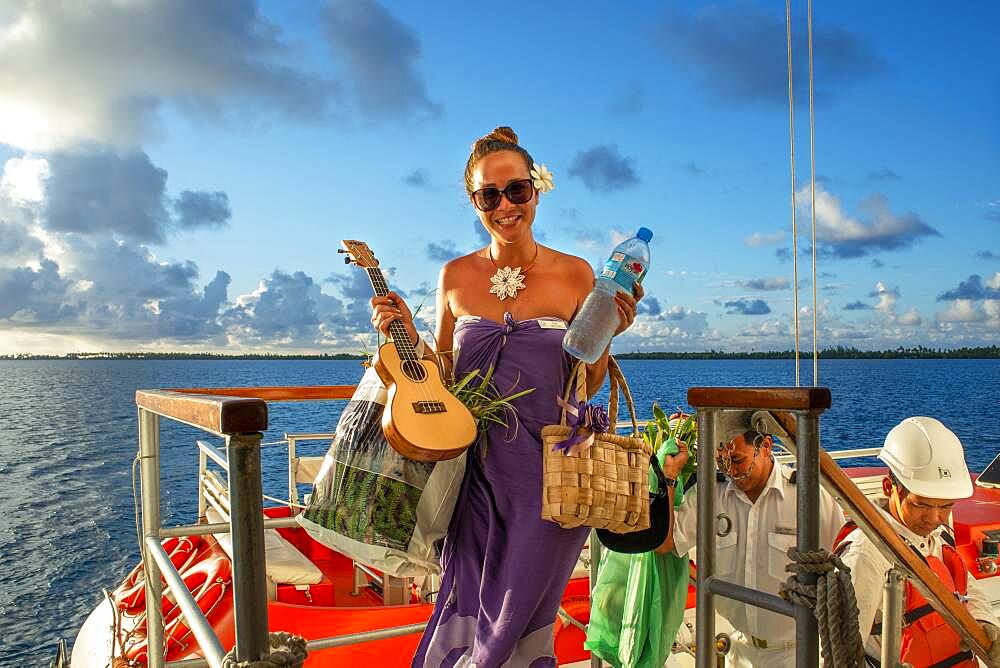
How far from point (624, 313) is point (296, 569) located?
3.54 meters

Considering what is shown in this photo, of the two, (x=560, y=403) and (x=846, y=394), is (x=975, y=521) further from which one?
(x=846, y=394)

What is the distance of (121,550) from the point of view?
20.9m

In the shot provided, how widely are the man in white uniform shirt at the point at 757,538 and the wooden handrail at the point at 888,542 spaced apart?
0.54m

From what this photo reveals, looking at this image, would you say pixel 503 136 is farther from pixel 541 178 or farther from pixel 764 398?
pixel 764 398

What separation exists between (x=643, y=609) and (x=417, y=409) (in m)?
0.90

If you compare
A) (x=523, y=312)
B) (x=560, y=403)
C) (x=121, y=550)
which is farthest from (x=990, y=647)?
(x=121, y=550)

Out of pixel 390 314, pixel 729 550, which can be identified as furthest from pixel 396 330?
pixel 729 550

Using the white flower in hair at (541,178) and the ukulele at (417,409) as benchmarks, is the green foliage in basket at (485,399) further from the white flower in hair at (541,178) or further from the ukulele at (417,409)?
the white flower in hair at (541,178)

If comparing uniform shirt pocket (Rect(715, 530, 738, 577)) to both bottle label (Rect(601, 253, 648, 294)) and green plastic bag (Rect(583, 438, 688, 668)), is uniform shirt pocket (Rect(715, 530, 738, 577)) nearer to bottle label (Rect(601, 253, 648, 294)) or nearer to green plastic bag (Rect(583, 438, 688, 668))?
green plastic bag (Rect(583, 438, 688, 668))

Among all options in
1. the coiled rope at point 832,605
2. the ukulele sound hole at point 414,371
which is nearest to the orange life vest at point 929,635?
the coiled rope at point 832,605

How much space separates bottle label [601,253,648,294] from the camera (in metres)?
1.80

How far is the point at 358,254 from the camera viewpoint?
1904mm

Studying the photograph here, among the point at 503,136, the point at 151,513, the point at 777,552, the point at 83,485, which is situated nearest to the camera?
the point at 151,513

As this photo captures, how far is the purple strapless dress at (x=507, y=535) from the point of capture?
1784 millimetres
